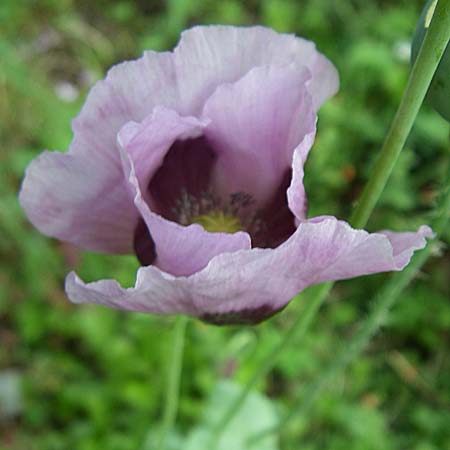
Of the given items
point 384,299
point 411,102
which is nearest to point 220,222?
point 384,299

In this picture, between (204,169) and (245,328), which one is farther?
(245,328)

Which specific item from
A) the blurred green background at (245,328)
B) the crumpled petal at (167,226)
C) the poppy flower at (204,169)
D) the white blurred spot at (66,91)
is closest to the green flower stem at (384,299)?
the poppy flower at (204,169)

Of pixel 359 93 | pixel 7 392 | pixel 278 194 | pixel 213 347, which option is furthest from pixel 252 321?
pixel 359 93

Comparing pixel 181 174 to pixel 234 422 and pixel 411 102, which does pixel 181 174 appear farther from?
pixel 234 422

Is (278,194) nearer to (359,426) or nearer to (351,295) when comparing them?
(359,426)

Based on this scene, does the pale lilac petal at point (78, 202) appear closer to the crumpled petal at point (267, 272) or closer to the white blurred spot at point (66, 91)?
the crumpled petal at point (267, 272)
